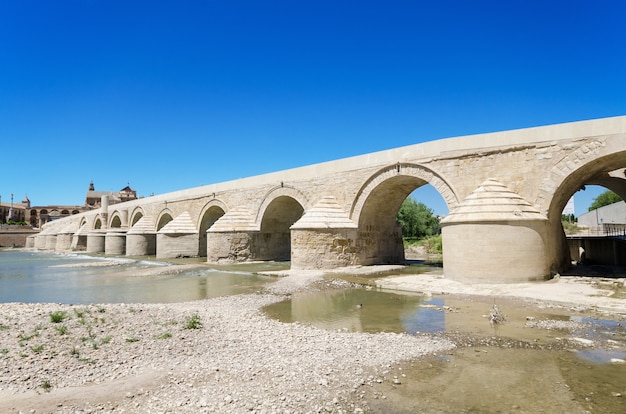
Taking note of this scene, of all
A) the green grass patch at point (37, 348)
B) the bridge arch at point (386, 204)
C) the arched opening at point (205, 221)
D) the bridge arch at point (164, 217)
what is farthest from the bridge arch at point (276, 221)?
the green grass patch at point (37, 348)

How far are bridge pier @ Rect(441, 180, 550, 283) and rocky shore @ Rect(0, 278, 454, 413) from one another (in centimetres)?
501

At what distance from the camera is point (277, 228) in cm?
2012

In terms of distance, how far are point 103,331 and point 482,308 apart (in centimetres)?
646

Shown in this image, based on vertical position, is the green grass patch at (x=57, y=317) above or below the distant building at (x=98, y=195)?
below

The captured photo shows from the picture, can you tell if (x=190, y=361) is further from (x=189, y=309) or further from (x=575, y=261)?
(x=575, y=261)

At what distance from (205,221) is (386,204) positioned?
517 inches

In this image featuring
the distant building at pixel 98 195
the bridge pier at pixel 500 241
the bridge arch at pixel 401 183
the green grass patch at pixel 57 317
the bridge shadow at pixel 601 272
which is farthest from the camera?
the distant building at pixel 98 195

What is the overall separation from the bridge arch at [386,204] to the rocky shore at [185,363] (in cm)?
817

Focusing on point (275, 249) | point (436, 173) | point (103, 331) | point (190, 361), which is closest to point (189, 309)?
point (103, 331)

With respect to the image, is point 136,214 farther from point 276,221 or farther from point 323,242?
point 323,242

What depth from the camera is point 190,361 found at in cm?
437

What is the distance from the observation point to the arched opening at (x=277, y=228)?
63.2ft

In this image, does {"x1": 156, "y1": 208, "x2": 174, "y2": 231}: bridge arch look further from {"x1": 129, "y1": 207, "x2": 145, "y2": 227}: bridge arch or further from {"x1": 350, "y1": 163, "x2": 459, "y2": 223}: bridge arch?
{"x1": 350, "y1": 163, "x2": 459, "y2": 223}: bridge arch

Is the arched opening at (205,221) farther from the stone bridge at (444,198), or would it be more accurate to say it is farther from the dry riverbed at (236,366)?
the dry riverbed at (236,366)
